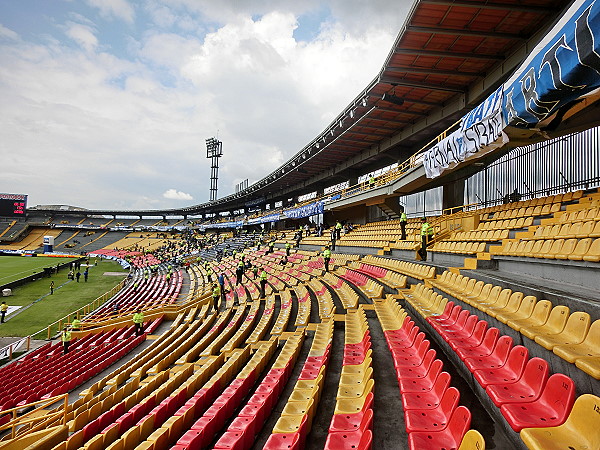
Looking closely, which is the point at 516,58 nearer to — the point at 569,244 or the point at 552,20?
the point at 552,20

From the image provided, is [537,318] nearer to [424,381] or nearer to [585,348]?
[585,348]

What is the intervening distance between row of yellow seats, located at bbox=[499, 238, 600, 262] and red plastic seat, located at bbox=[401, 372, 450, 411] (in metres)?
2.46

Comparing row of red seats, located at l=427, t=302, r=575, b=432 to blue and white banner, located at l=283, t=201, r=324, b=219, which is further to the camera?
blue and white banner, located at l=283, t=201, r=324, b=219

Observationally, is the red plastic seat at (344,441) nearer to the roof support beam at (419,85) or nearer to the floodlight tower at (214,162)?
the roof support beam at (419,85)

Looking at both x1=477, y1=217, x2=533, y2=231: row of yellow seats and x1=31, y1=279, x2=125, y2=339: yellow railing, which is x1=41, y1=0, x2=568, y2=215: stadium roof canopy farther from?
x1=31, y1=279, x2=125, y2=339: yellow railing

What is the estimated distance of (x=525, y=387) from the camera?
8.35 ft

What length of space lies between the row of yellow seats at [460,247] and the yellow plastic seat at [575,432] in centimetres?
542

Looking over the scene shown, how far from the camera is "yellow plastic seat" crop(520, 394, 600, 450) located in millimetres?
1783

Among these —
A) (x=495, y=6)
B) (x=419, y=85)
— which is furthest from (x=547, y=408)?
(x=419, y=85)

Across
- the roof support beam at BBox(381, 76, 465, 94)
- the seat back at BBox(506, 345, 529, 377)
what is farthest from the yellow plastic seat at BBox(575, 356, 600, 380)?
the roof support beam at BBox(381, 76, 465, 94)

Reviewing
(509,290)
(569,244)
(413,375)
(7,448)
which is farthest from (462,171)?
(7,448)

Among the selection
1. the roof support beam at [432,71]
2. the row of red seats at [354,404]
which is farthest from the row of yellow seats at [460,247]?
the roof support beam at [432,71]

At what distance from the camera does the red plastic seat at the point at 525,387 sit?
94.3 inches

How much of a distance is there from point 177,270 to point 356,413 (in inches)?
1089
